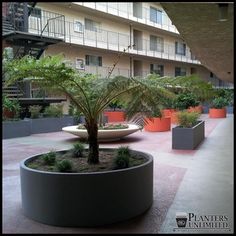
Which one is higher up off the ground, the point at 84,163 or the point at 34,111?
the point at 34,111

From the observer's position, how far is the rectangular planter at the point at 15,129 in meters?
16.5

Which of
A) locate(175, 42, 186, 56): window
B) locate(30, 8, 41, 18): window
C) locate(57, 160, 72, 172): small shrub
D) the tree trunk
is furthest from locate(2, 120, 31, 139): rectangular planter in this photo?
locate(175, 42, 186, 56): window

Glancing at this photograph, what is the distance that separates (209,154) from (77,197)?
289 inches

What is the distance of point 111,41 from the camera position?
104ft

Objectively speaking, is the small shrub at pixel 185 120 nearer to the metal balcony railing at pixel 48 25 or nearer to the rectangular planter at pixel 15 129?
the rectangular planter at pixel 15 129

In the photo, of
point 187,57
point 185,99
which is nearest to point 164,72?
point 187,57

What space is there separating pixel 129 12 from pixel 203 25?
27495mm

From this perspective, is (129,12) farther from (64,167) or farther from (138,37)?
(64,167)

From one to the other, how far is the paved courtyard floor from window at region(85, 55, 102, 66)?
55.3 feet

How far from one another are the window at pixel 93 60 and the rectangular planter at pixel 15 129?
1307 cm

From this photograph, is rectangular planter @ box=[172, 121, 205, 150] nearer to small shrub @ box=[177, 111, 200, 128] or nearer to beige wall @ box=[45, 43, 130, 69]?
small shrub @ box=[177, 111, 200, 128]

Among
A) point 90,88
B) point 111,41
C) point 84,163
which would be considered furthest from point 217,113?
point 84,163

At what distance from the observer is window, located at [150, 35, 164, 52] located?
38281 millimetres

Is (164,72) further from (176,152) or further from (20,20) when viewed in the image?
(176,152)
